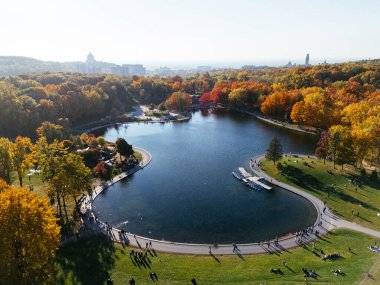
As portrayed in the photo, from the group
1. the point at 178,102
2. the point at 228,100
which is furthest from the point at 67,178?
the point at 228,100

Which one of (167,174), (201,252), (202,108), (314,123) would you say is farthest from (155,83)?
(201,252)

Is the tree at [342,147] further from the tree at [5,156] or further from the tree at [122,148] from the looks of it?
the tree at [5,156]

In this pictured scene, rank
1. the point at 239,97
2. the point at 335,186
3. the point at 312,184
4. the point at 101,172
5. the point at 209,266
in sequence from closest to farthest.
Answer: the point at 209,266
the point at 335,186
the point at 312,184
the point at 101,172
the point at 239,97

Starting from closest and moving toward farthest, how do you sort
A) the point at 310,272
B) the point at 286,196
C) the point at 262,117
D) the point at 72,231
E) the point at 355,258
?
the point at 310,272, the point at 355,258, the point at 72,231, the point at 286,196, the point at 262,117

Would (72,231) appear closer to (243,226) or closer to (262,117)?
(243,226)

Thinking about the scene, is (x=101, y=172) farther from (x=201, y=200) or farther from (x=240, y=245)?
(x=240, y=245)

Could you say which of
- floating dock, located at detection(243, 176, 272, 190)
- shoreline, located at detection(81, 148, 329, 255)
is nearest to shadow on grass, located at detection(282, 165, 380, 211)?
floating dock, located at detection(243, 176, 272, 190)
